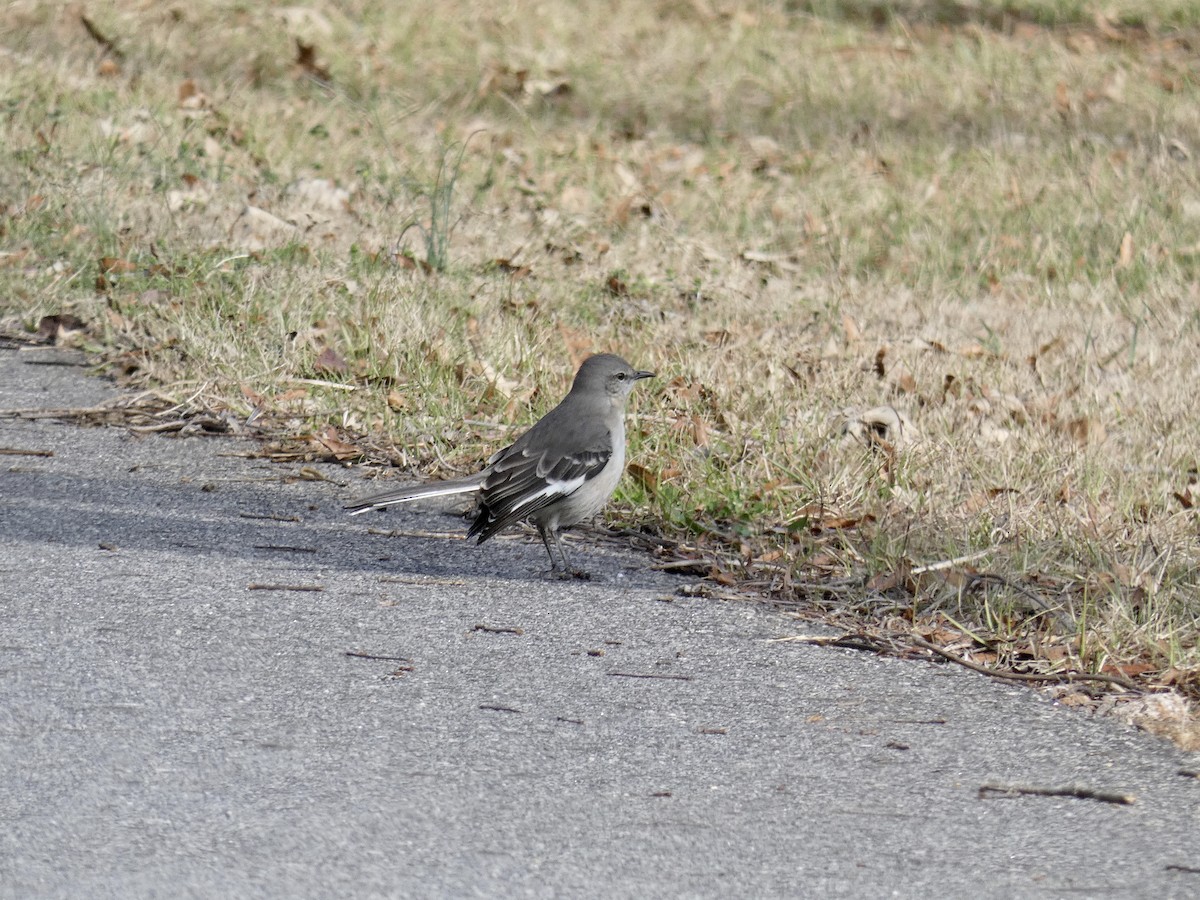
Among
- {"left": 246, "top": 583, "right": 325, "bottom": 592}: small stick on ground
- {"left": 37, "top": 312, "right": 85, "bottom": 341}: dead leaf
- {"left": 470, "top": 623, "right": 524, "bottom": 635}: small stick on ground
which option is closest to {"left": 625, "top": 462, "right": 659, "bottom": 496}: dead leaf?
{"left": 470, "top": 623, "right": 524, "bottom": 635}: small stick on ground

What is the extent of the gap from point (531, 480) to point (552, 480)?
3.0 inches

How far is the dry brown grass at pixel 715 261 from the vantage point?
19.5ft

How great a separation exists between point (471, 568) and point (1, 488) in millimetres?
1853

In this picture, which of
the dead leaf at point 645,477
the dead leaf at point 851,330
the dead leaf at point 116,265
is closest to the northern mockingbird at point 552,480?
the dead leaf at point 645,477

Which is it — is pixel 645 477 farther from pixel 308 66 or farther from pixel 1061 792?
pixel 308 66

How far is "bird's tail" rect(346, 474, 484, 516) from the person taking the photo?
539 cm

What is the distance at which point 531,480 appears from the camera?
17.9 ft

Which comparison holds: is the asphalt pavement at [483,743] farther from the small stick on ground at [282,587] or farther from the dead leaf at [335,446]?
the dead leaf at [335,446]

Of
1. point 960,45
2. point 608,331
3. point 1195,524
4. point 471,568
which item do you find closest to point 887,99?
point 960,45

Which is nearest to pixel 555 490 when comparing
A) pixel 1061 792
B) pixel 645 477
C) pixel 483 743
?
pixel 645 477

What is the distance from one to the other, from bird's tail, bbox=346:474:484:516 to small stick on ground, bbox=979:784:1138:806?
222 centimetres

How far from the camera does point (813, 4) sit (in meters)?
17.0

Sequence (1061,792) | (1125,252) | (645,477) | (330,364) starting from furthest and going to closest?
(1125,252), (330,364), (645,477), (1061,792)

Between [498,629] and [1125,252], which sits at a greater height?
[1125,252]
